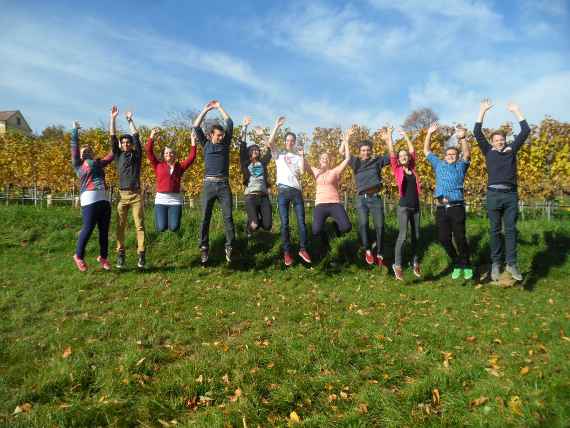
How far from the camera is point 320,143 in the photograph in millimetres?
14914

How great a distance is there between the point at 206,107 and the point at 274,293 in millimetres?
3825

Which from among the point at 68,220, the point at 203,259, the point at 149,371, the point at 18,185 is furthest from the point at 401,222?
the point at 18,185

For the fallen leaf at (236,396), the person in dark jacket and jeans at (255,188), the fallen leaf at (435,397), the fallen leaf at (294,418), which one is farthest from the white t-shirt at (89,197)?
the fallen leaf at (435,397)

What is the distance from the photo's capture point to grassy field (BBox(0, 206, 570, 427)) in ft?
10.3

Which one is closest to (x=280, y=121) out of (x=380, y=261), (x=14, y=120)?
(x=380, y=261)

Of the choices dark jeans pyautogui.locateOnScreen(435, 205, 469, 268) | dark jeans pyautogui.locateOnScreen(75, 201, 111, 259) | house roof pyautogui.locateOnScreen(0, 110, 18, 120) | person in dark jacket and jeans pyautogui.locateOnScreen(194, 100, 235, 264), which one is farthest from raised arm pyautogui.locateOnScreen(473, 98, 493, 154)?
house roof pyautogui.locateOnScreen(0, 110, 18, 120)

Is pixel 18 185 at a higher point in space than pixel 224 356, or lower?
higher

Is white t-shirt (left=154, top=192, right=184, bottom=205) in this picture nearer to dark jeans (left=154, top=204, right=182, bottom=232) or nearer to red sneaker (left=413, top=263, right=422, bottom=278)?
dark jeans (left=154, top=204, right=182, bottom=232)

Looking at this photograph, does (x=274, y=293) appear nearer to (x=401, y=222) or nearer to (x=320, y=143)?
(x=401, y=222)

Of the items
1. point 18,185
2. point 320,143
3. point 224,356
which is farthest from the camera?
point 18,185

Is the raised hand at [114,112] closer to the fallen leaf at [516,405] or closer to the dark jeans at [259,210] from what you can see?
the dark jeans at [259,210]

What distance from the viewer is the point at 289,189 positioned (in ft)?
24.6

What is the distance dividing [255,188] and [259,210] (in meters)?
0.51

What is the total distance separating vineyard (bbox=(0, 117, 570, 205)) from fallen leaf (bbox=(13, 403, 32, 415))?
38.8 ft
